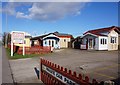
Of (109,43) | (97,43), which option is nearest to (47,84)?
(97,43)

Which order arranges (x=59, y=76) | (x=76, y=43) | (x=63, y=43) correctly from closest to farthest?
1. (x=59, y=76)
2. (x=76, y=43)
3. (x=63, y=43)

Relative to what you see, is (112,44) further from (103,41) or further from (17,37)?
(17,37)

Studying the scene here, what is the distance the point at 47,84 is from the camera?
802 centimetres

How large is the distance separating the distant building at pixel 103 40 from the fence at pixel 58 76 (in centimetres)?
2544

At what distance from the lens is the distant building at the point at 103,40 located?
3300cm

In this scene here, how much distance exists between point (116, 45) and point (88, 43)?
5.93m

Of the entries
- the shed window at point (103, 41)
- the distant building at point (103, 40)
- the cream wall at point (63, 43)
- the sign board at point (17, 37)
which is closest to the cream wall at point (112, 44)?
the distant building at point (103, 40)

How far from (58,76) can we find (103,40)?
92.9ft

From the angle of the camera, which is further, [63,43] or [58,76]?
[63,43]

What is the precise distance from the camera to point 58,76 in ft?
21.8

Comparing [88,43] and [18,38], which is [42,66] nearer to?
[18,38]

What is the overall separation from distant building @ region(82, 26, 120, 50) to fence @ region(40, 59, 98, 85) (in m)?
25.4

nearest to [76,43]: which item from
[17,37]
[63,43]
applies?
[63,43]

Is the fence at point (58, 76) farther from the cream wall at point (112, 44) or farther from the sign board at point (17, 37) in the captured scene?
the cream wall at point (112, 44)
